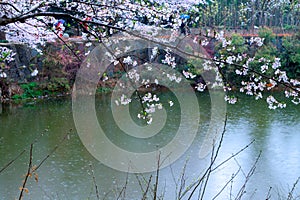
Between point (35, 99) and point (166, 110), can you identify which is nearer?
point (166, 110)

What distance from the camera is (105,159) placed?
526 cm

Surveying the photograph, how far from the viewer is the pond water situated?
414 cm

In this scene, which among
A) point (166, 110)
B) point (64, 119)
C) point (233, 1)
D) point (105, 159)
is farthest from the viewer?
point (233, 1)

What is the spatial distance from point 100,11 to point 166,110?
571 cm

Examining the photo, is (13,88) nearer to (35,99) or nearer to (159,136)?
(35,99)

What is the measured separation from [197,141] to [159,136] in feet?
2.20

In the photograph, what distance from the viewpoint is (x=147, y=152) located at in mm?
5566

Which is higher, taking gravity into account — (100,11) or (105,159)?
(100,11)

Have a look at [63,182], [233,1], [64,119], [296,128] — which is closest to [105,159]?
[63,182]

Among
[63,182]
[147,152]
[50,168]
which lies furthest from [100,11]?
[147,152]

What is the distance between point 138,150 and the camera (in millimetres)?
5648

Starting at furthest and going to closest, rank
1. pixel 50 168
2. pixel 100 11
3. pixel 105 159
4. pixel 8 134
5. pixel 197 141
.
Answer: pixel 8 134 < pixel 197 141 < pixel 105 159 < pixel 50 168 < pixel 100 11

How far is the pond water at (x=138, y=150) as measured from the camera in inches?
163

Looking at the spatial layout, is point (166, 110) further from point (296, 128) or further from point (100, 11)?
point (100, 11)
